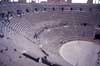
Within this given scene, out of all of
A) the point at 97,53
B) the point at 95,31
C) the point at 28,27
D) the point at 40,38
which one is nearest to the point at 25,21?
the point at 28,27

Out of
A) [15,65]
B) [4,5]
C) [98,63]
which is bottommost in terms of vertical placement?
[98,63]

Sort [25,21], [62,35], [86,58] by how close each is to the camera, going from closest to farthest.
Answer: [86,58], [62,35], [25,21]

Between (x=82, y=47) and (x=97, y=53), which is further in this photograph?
(x=82, y=47)

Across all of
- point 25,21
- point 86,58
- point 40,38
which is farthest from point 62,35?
point 86,58

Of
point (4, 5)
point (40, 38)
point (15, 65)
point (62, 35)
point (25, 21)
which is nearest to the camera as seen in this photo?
point (15, 65)

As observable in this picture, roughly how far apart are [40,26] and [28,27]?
6.81 ft

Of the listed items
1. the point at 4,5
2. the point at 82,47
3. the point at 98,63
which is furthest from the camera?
the point at 4,5

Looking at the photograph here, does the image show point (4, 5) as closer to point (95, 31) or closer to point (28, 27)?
point (28, 27)

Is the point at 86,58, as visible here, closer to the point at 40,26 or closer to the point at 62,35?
the point at 62,35

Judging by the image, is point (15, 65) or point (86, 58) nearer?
point (15, 65)

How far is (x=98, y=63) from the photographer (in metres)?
14.6

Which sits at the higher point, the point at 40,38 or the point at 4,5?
the point at 4,5

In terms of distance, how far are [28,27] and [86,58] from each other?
985cm

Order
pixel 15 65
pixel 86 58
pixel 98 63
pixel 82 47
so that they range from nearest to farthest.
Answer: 1. pixel 15 65
2. pixel 98 63
3. pixel 86 58
4. pixel 82 47
